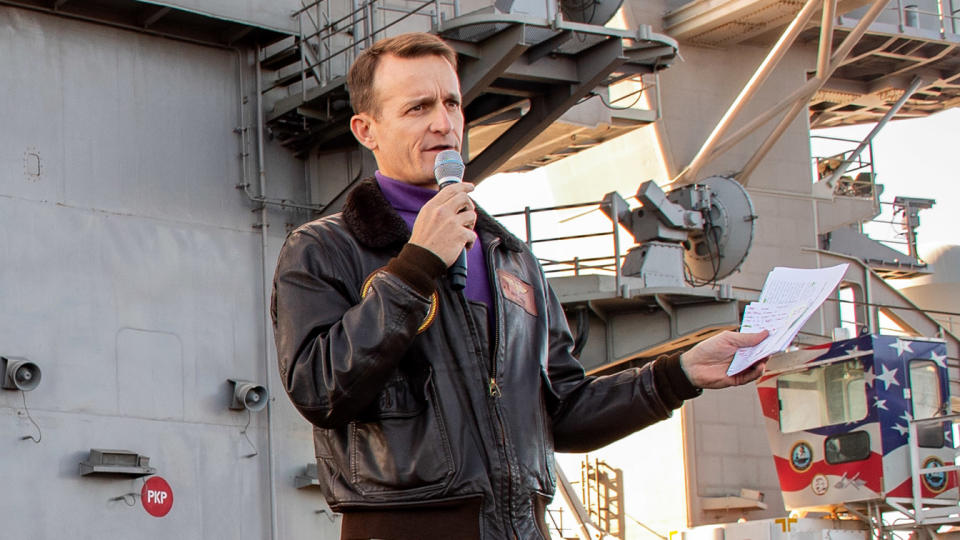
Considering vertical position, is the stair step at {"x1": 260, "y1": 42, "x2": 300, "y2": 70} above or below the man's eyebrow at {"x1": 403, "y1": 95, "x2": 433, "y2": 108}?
above

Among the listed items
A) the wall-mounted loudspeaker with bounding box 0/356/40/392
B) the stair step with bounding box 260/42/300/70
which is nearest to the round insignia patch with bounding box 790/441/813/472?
the stair step with bounding box 260/42/300/70

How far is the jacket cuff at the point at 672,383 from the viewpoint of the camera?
12.2 feet

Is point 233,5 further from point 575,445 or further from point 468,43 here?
point 575,445

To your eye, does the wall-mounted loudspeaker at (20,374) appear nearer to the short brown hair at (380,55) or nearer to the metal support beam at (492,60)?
the metal support beam at (492,60)

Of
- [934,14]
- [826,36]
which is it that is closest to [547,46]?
[826,36]

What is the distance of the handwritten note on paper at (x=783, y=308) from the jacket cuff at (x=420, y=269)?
0.84 metres

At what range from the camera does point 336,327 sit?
3.23m

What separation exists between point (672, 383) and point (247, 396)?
10816 mm

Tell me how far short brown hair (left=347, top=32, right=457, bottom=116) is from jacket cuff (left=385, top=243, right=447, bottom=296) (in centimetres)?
53

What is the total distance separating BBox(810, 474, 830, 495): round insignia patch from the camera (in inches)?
857

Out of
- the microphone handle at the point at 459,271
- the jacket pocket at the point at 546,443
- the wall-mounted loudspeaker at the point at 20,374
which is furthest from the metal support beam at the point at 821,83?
the microphone handle at the point at 459,271

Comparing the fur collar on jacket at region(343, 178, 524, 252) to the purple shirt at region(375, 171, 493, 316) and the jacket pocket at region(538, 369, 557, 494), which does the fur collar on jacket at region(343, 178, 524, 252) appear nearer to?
the purple shirt at region(375, 171, 493, 316)

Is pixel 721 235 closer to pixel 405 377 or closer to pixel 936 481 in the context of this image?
pixel 936 481

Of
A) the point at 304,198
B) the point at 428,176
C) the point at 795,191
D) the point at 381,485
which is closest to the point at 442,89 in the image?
the point at 428,176
